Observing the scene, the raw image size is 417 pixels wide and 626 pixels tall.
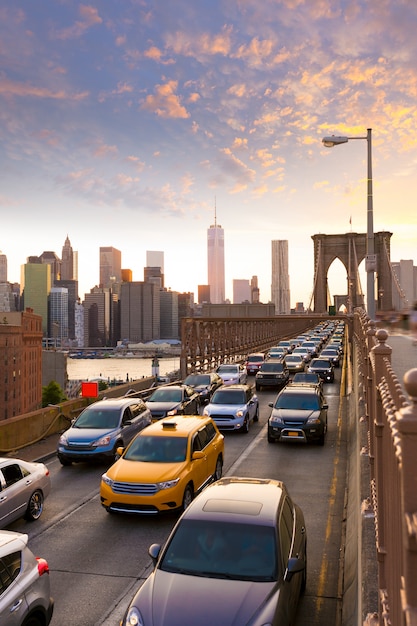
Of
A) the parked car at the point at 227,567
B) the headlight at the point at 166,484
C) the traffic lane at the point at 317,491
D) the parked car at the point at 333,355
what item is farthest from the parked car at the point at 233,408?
the parked car at the point at 333,355

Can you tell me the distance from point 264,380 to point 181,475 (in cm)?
2000

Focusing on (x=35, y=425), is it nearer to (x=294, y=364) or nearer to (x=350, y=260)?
(x=294, y=364)

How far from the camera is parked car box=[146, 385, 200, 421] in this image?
19625mm

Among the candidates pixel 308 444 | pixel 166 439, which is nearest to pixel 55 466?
pixel 166 439

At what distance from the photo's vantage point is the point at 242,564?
19.6 ft

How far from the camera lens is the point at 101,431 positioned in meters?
14.5

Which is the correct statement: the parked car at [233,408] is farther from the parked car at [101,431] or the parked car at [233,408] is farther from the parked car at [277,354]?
the parked car at [277,354]

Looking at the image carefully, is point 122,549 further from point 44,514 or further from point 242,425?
point 242,425

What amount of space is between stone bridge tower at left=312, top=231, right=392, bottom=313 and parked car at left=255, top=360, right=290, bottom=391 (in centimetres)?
9902

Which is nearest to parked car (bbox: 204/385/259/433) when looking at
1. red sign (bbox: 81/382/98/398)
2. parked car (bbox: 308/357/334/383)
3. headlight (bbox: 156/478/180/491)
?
red sign (bbox: 81/382/98/398)

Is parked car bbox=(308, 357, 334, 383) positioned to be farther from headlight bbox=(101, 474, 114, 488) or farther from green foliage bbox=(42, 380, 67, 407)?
green foliage bbox=(42, 380, 67, 407)

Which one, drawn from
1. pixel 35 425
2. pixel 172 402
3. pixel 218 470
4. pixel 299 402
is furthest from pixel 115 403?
pixel 299 402

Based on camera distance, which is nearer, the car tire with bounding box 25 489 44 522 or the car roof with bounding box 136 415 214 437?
the car tire with bounding box 25 489 44 522

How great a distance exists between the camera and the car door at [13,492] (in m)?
9.34
